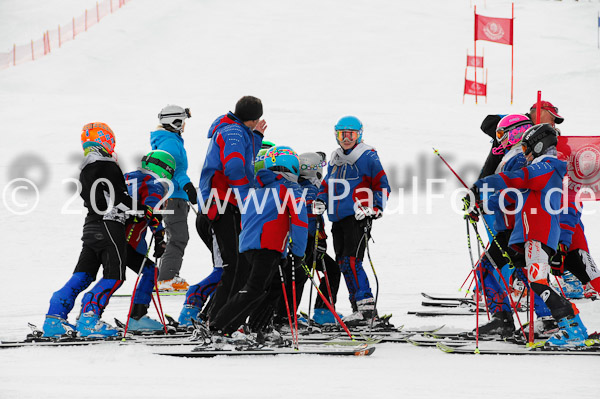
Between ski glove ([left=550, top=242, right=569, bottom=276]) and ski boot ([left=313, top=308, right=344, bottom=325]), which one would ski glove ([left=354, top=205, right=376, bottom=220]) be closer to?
ski boot ([left=313, top=308, right=344, bottom=325])

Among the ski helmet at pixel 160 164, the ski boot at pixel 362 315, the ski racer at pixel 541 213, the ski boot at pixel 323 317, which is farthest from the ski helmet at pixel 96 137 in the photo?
the ski racer at pixel 541 213

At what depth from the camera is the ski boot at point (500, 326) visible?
5809mm

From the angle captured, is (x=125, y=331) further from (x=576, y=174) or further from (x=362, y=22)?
(x=362, y=22)

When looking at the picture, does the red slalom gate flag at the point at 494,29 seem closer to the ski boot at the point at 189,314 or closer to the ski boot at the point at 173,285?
the ski boot at the point at 173,285

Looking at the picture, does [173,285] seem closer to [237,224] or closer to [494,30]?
[237,224]

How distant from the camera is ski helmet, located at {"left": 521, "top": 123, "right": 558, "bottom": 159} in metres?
5.29

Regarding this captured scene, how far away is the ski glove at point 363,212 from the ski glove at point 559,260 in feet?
4.85

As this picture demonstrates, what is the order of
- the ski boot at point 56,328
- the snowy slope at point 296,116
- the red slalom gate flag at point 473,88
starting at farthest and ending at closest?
the red slalom gate flag at point 473,88 < the ski boot at point 56,328 < the snowy slope at point 296,116

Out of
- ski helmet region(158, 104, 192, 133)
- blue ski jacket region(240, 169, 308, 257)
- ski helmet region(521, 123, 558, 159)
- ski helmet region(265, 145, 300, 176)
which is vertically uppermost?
ski helmet region(158, 104, 192, 133)

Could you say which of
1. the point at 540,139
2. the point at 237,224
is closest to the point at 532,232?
the point at 540,139

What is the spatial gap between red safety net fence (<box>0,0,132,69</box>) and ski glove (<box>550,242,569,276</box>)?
36.4m

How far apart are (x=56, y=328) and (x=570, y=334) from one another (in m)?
3.62

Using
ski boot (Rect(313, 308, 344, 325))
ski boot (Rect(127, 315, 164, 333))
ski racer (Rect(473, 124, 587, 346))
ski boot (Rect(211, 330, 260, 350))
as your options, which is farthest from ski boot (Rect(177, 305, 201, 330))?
ski racer (Rect(473, 124, 587, 346))

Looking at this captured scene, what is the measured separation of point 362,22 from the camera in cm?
4706
